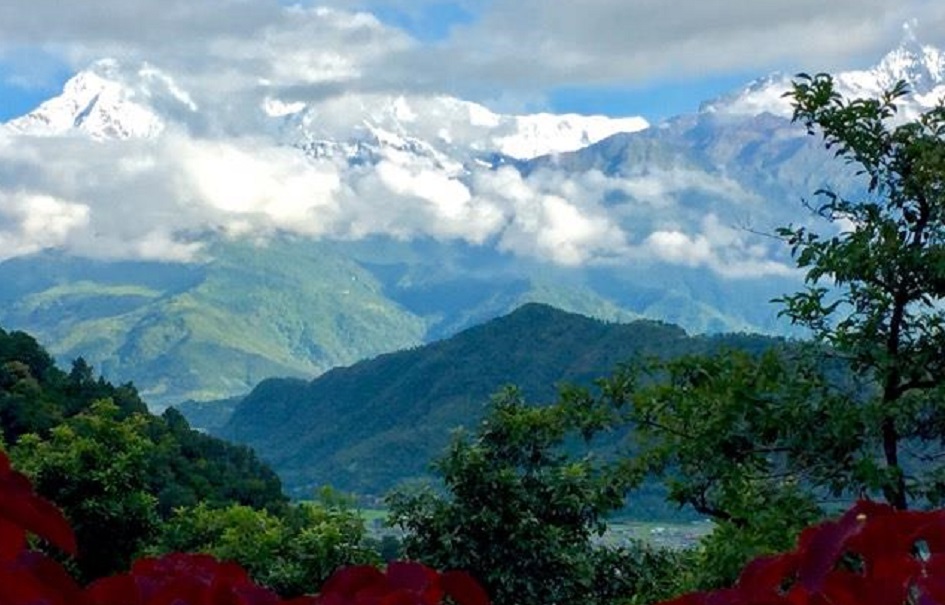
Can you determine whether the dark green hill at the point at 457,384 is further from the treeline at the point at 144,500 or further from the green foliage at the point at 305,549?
the green foliage at the point at 305,549

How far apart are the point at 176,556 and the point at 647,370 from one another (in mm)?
6164

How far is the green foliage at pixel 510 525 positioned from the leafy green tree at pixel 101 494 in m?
8.87

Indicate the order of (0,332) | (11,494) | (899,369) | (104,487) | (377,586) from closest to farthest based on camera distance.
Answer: (11,494) → (377,586) → (899,369) → (104,487) → (0,332)

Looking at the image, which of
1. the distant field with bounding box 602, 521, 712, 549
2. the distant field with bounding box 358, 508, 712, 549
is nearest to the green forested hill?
the distant field with bounding box 358, 508, 712, 549

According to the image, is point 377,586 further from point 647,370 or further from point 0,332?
point 0,332

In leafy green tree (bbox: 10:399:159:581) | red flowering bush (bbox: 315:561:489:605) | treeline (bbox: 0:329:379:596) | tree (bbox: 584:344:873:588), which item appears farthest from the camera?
leafy green tree (bbox: 10:399:159:581)

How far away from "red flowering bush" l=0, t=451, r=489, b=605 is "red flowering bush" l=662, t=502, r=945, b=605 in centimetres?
30

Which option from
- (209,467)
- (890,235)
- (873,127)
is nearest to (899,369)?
(890,235)

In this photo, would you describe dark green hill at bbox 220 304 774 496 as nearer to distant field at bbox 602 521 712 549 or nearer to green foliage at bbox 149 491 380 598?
distant field at bbox 602 521 712 549

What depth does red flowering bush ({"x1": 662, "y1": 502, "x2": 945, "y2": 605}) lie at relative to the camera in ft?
3.99

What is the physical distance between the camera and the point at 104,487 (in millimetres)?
21094

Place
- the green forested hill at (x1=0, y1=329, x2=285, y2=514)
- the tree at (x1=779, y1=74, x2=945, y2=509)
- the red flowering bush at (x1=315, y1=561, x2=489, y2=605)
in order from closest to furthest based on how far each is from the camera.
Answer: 1. the red flowering bush at (x1=315, y1=561, x2=489, y2=605)
2. the tree at (x1=779, y1=74, x2=945, y2=509)
3. the green forested hill at (x1=0, y1=329, x2=285, y2=514)

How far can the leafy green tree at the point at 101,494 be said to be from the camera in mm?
20969

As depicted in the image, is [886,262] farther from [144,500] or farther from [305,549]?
[144,500]
